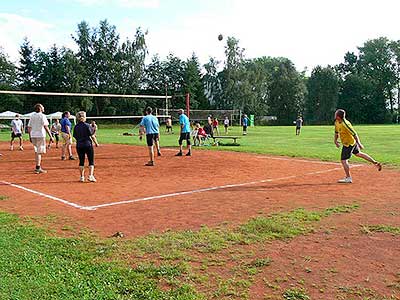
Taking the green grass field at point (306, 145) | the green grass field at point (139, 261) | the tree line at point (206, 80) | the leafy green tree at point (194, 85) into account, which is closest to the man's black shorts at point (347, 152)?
the green grass field at point (306, 145)

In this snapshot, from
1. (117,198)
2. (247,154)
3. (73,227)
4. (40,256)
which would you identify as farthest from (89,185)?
(247,154)

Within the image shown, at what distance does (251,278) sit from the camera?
4395mm

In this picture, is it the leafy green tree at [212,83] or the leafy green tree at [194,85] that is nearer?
the leafy green tree at [194,85]

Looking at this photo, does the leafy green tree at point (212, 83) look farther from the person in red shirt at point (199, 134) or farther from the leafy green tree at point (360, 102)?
the person in red shirt at point (199, 134)

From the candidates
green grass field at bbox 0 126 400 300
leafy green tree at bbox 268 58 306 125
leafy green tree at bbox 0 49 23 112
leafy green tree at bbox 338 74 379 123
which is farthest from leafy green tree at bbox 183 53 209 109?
green grass field at bbox 0 126 400 300

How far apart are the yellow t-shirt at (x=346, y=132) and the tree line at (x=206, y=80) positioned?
5657 centimetres

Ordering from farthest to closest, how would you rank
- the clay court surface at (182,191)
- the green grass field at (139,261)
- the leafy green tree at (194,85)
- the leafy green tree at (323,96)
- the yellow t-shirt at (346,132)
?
the leafy green tree at (323,96)
the leafy green tree at (194,85)
the yellow t-shirt at (346,132)
the clay court surface at (182,191)
the green grass field at (139,261)

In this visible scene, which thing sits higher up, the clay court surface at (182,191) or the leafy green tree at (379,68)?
the leafy green tree at (379,68)

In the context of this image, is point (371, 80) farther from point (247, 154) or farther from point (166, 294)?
point (166, 294)

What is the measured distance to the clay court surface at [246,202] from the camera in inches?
188

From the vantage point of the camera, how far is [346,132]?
10.6 m

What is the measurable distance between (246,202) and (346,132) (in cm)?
399

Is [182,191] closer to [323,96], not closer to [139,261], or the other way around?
[139,261]

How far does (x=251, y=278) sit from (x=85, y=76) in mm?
67750
